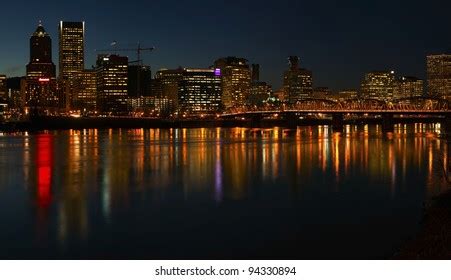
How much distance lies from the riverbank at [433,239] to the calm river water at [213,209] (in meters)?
0.49

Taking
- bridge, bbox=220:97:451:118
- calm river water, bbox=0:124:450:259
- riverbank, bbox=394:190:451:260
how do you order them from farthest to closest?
bridge, bbox=220:97:451:118
calm river water, bbox=0:124:450:259
riverbank, bbox=394:190:451:260

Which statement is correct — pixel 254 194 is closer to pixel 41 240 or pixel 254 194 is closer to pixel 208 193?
pixel 208 193

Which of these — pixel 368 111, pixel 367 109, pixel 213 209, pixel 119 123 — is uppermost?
pixel 367 109

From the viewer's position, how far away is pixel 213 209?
1961 cm

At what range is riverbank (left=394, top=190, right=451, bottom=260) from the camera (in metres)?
12.3

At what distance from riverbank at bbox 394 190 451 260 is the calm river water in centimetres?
49

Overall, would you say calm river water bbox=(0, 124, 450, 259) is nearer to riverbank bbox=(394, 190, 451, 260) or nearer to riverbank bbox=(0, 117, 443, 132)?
riverbank bbox=(394, 190, 451, 260)

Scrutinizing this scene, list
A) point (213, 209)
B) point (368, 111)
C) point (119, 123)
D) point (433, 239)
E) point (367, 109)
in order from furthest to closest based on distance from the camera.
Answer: point (119, 123) < point (367, 109) < point (368, 111) < point (213, 209) < point (433, 239)

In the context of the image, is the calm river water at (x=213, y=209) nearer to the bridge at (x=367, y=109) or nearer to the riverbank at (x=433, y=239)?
the riverbank at (x=433, y=239)

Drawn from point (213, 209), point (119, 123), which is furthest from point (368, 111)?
point (213, 209)

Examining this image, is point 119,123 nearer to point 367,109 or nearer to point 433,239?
point 367,109

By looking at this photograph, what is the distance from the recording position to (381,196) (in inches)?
886

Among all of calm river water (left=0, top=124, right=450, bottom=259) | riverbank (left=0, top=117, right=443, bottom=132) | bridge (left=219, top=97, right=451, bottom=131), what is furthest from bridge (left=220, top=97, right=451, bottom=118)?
calm river water (left=0, top=124, right=450, bottom=259)

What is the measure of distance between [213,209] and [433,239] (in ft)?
26.0
